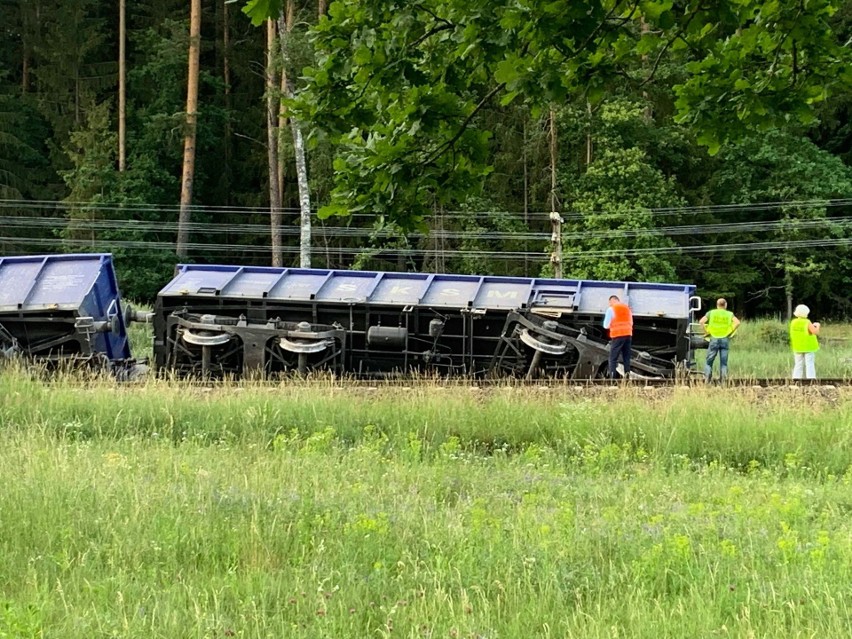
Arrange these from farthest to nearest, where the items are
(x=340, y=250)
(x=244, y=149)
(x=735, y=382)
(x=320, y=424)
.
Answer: (x=244, y=149)
(x=340, y=250)
(x=735, y=382)
(x=320, y=424)

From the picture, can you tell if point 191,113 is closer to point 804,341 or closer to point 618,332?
point 618,332

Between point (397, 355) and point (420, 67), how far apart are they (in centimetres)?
996

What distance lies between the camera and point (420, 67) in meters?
4.51

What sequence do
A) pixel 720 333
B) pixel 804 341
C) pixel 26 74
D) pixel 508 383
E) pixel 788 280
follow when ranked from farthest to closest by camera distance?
pixel 26 74 → pixel 788 280 → pixel 720 333 → pixel 804 341 → pixel 508 383

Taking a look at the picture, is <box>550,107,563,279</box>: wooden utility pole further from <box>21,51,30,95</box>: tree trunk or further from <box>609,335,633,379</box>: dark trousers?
<box>21,51,30,95</box>: tree trunk

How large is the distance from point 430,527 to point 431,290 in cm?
1030

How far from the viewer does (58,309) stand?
12680 mm

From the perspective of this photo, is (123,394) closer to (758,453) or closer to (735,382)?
(758,453)

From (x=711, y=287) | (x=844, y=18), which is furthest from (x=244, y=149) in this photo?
(x=844, y=18)

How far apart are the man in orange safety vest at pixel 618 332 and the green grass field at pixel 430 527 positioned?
4.47 metres

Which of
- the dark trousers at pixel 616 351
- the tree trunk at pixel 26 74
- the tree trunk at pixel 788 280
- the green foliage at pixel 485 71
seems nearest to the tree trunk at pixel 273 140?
the tree trunk at pixel 26 74

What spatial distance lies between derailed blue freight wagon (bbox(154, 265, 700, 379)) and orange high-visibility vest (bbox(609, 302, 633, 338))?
641 mm

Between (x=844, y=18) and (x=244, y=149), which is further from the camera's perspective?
(x=244, y=149)

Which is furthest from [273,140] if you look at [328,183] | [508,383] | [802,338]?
[508,383]
